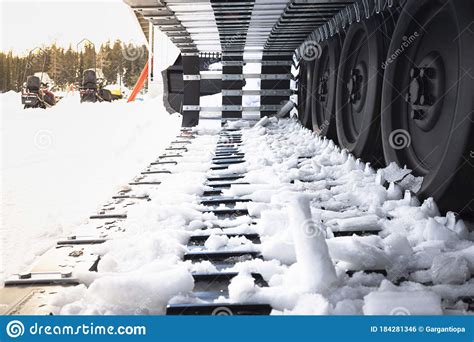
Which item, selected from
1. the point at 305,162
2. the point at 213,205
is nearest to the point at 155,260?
the point at 213,205

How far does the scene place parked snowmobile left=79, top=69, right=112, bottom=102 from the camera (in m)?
11.0

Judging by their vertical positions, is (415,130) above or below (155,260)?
above

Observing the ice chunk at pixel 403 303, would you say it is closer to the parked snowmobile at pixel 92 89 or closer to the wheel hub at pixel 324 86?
the wheel hub at pixel 324 86

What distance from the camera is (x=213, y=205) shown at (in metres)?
2.28

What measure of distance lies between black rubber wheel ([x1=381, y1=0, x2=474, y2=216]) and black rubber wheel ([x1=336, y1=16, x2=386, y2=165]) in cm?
25

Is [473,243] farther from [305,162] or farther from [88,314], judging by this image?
[305,162]

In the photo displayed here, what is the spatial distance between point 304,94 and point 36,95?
726 cm

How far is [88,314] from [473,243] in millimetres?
1182

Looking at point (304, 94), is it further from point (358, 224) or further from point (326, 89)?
point (358, 224)

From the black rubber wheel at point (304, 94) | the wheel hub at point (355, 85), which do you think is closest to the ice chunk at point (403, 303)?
the wheel hub at point (355, 85)

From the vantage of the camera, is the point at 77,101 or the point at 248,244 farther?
the point at 77,101

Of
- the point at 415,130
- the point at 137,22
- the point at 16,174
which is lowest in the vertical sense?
the point at 16,174

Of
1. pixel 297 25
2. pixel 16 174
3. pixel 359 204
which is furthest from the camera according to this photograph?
pixel 297 25

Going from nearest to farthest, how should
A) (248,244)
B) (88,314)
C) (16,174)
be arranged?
1. (88,314)
2. (248,244)
3. (16,174)
